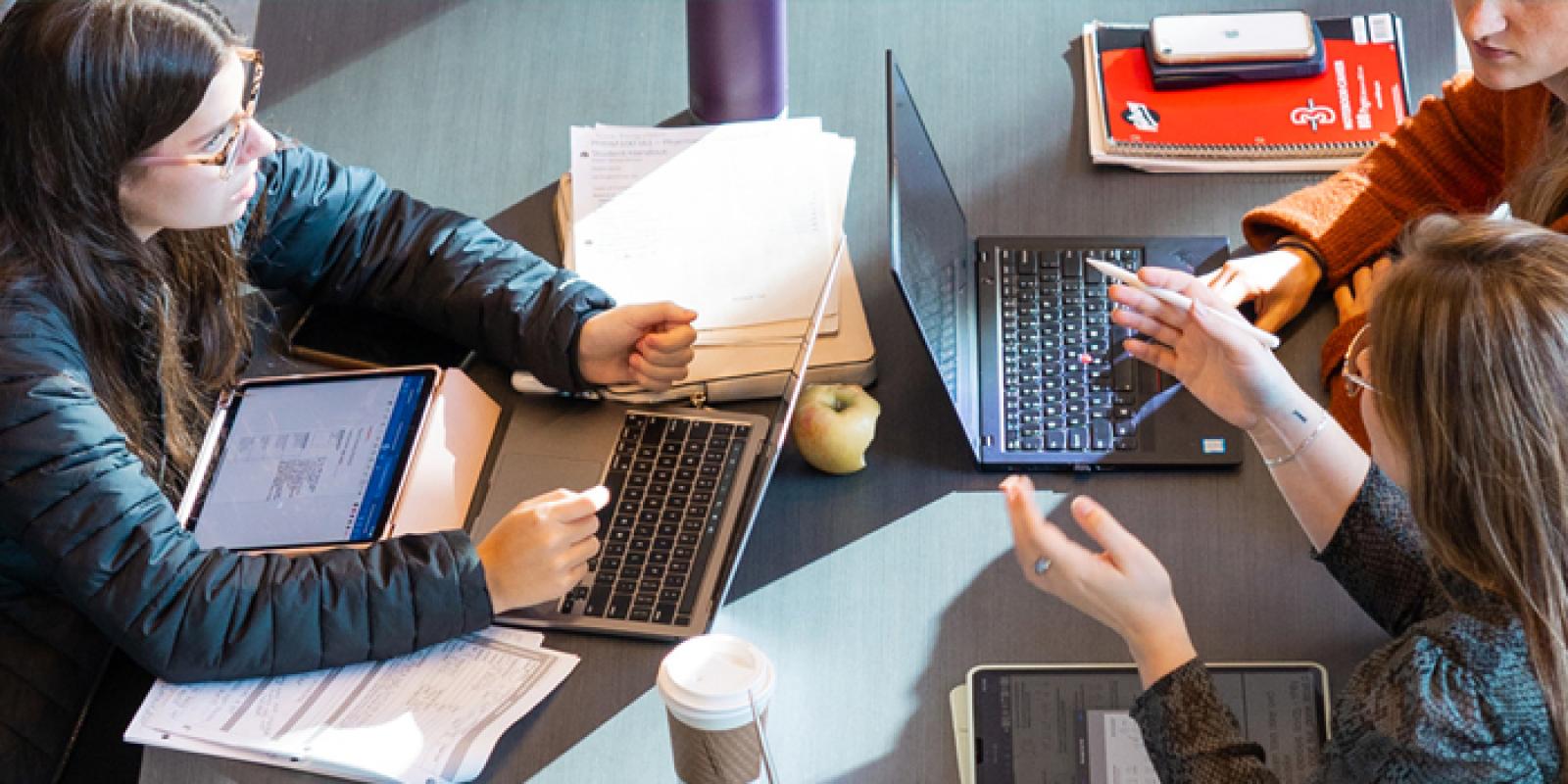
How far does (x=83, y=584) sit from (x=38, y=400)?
0.14 m

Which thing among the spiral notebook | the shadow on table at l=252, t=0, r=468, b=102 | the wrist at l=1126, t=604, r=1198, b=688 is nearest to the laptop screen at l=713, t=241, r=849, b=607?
the wrist at l=1126, t=604, r=1198, b=688

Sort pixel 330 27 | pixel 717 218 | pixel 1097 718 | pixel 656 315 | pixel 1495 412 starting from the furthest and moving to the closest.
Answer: pixel 330 27 → pixel 717 218 → pixel 656 315 → pixel 1097 718 → pixel 1495 412

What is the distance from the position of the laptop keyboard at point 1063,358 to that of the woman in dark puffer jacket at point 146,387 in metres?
0.30

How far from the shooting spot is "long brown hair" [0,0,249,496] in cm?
120

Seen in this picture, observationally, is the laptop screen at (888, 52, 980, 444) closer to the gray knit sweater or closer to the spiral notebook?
the spiral notebook

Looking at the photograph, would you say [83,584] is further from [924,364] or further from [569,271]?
[924,364]

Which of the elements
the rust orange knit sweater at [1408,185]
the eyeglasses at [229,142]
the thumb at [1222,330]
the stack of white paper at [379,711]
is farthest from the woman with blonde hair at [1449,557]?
the eyeglasses at [229,142]

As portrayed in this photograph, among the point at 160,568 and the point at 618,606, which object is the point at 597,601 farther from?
the point at 160,568

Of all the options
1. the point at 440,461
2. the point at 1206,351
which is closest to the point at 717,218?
the point at 440,461

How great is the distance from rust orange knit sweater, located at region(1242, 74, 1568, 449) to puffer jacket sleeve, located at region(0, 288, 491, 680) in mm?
811

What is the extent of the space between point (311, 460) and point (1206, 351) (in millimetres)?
753

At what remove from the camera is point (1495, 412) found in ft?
3.14

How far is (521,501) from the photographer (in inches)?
52.9

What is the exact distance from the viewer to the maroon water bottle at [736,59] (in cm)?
153
